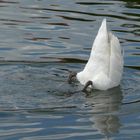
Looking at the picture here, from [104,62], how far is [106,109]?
36.0 inches

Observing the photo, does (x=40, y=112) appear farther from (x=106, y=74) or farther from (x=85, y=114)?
(x=106, y=74)

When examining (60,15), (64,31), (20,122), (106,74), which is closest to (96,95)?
(106,74)

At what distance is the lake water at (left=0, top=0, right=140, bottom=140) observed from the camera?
8.58m

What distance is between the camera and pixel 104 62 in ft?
32.8

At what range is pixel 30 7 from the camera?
1544cm

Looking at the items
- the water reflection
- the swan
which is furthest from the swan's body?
the water reflection

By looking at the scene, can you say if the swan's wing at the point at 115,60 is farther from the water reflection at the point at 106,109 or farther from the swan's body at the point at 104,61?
the water reflection at the point at 106,109

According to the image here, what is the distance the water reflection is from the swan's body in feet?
0.50

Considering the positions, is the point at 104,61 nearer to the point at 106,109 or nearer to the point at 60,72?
the point at 106,109

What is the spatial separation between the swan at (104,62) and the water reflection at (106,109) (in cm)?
14

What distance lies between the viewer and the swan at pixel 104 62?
9.98 metres

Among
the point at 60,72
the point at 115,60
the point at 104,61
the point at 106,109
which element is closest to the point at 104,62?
the point at 104,61

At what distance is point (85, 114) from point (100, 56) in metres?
1.23

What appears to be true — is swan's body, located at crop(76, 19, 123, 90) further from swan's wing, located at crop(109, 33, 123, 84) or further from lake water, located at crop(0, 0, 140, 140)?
lake water, located at crop(0, 0, 140, 140)
